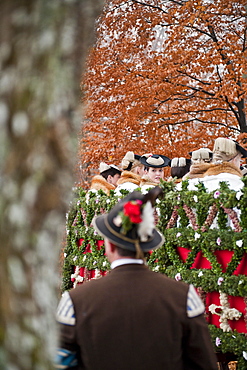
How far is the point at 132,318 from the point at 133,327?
46 millimetres

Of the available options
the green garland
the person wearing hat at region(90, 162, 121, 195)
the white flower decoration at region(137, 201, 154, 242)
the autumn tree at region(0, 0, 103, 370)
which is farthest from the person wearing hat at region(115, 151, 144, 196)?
the autumn tree at region(0, 0, 103, 370)

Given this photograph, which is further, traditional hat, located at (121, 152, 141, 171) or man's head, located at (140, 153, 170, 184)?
traditional hat, located at (121, 152, 141, 171)

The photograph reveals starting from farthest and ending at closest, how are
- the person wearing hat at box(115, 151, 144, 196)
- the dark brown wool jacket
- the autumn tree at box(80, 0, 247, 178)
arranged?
the autumn tree at box(80, 0, 247, 178), the person wearing hat at box(115, 151, 144, 196), the dark brown wool jacket

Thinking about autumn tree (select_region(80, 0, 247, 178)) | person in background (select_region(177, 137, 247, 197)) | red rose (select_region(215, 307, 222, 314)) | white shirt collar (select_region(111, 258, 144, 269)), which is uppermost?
autumn tree (select_region(80, 0, 247, 178))

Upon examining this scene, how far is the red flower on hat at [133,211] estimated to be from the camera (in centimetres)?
267

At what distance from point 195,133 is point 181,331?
32.7ft

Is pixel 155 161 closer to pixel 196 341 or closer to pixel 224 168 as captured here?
pixel 224 168

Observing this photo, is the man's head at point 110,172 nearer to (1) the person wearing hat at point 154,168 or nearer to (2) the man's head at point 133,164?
(2) the man's head at point 133,164

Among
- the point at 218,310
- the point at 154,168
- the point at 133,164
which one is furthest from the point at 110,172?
the point at 218,310

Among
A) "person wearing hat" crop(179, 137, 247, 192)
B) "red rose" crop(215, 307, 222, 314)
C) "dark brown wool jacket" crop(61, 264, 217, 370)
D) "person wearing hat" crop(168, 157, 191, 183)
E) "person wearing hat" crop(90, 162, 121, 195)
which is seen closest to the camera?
"dark brown wool jacket" crop(61, 264, 217, 370)

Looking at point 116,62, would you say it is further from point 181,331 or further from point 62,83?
point 62,83

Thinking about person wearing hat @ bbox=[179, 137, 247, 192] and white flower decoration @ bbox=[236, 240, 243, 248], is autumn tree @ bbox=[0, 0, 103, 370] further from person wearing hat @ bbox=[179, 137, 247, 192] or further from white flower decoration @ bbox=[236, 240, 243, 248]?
person wearing hat @ bbox=[179, 137, 247, 192]

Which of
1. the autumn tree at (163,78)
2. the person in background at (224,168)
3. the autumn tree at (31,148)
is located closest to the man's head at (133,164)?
the autumn tree at (163,78)

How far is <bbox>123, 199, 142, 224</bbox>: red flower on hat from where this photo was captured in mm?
2672
